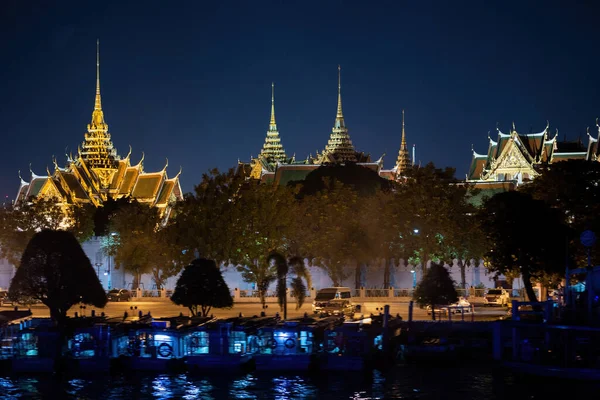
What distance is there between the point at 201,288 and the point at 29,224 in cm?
3601

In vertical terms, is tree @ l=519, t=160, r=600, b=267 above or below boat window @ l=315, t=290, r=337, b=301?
above

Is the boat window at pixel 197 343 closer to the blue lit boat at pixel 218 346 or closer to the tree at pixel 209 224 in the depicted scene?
the blue lit boat at pixel 218 346

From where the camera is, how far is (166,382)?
135 feet

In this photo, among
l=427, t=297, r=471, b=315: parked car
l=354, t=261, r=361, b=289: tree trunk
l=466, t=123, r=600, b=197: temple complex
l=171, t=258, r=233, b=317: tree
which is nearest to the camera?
l=171, t=258, r=233, b=317: tree

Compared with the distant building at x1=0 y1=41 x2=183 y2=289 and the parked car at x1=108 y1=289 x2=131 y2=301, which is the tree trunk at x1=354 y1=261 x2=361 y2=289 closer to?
the parked car at x1=108 y1=289 x2=131 y2=301

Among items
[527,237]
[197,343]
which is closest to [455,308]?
[527,237]

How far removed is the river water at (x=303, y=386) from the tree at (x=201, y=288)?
Result: 9.51 metres

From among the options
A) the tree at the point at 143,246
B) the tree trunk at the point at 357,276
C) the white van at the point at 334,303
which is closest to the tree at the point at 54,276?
the white van at the point at 334,303

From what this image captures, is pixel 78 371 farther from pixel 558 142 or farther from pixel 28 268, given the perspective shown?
pixel 558 142

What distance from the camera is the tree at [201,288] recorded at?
51.6m

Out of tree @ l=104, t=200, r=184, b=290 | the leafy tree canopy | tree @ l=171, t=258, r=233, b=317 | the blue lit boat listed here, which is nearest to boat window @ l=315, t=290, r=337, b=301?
tree @ l=171, t=258, r=233, b=317

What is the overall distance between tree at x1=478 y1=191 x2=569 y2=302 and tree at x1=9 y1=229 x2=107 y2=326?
61.9ft

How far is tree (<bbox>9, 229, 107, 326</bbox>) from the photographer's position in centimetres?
4819

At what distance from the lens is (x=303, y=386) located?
4009 cm
